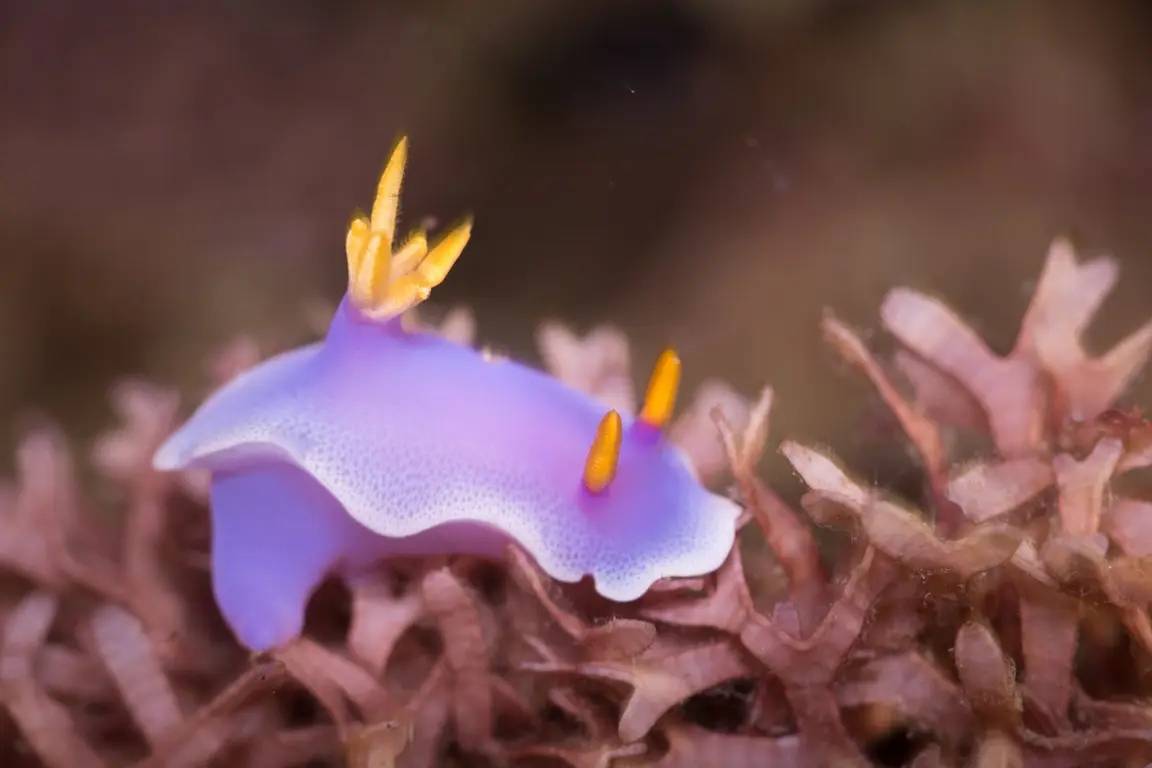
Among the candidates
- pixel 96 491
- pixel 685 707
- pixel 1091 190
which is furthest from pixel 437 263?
pixel 1091 190

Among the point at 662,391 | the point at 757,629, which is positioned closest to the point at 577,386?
the point at 662,391

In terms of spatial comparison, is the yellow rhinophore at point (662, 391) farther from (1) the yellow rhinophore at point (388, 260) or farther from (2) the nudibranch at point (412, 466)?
(1) the yellow rhinophore at point (388, 260)

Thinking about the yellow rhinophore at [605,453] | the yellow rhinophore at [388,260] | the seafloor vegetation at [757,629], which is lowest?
the seafloor vegetation at [757,629]

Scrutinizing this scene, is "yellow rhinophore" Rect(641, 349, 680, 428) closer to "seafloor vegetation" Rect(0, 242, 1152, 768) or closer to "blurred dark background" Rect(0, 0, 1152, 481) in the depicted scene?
"seafloor vegetation" Rect(0, 242, 1152, 768)

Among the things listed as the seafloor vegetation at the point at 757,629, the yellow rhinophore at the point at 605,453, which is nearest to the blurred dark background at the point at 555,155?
the seafloor vegetation at the point at 757,629

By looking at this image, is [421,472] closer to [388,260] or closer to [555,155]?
[388,260]

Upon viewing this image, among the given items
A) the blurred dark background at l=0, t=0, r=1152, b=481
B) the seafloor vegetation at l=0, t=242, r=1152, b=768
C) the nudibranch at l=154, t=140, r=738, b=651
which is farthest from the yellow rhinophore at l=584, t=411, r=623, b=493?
the blurred dark background at l=0, t=0, r=1152, b=481
